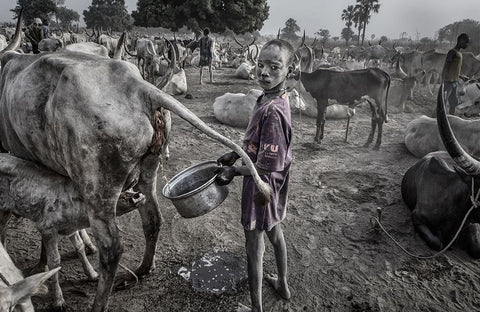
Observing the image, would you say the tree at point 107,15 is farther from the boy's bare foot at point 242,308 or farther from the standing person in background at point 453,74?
the boy's bare foot at point 242,308

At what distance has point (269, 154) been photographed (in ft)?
7.42

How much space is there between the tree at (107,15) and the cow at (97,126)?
180 ft

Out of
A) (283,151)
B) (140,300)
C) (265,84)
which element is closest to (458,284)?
(283,151)

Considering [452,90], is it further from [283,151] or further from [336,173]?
[283,151]

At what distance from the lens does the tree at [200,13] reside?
87.2 ft

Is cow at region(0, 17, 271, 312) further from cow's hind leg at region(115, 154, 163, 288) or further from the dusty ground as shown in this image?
the dusty ground

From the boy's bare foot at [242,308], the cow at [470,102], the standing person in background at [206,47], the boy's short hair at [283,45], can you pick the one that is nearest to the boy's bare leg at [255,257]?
the boy's bare foot at [242,308]

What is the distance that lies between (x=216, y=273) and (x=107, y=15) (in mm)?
67309

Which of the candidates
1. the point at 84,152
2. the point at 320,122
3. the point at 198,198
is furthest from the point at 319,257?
the point at 320,122

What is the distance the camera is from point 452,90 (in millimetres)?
8688

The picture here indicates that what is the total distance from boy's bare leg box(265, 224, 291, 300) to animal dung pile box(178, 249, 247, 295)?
34 centimetres

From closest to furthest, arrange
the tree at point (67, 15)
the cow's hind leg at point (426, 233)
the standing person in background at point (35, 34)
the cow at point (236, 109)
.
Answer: the cow's hind leg at point (426, 233), the cow at point (236, 109), the standing person in background at point (35, 34), the tree at point (67, 15)

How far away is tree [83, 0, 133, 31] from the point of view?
5256cm

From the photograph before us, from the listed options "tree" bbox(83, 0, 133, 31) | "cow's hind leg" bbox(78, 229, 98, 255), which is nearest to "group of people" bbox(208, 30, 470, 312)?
"cow's hind leg" bbox(78, 229, 98, 255)
